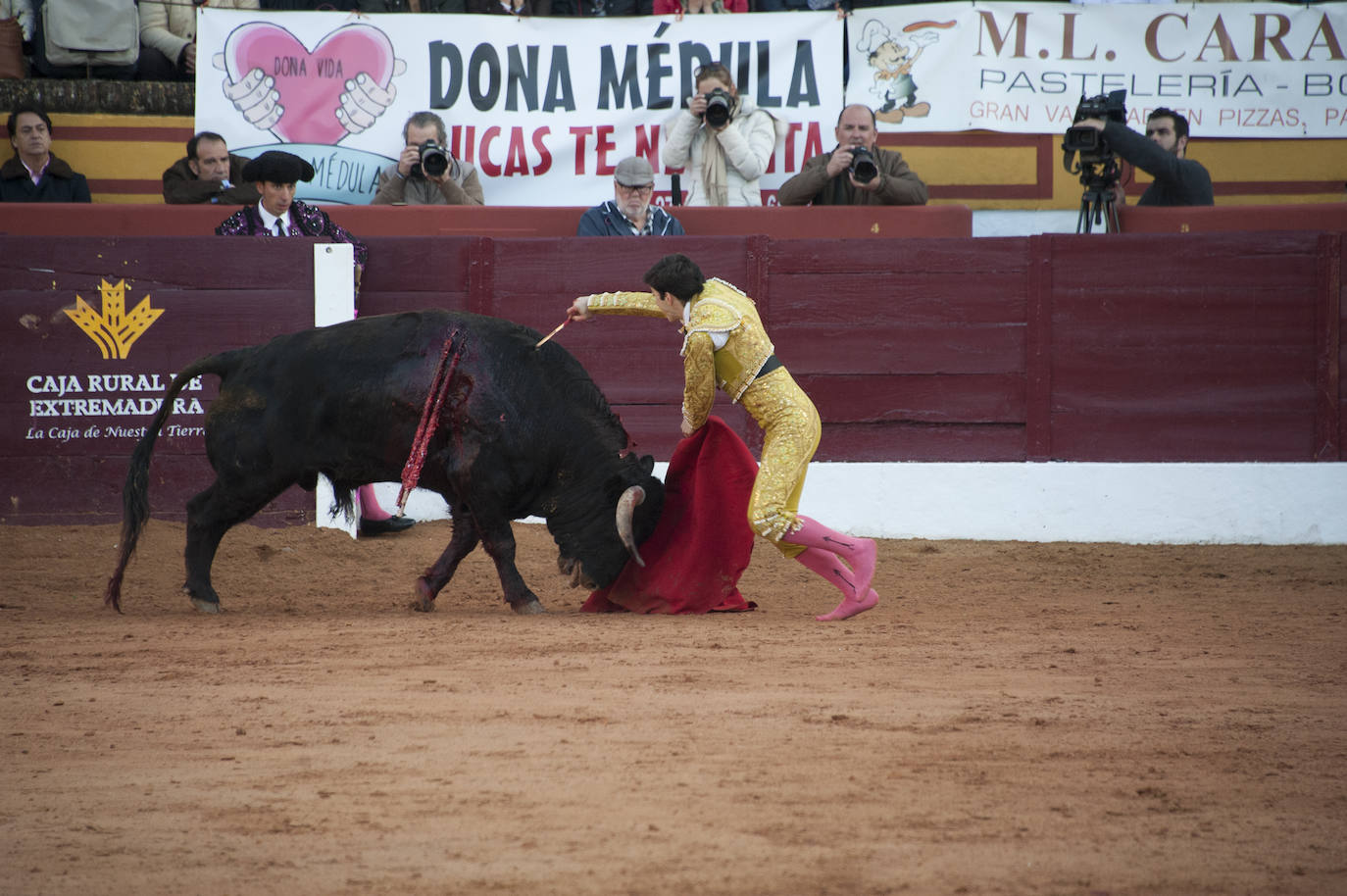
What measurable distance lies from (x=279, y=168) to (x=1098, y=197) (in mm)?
3978

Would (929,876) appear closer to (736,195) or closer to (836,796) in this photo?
(836,796)

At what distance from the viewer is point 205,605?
507cm

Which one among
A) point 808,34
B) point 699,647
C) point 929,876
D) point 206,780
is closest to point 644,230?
point 808,34

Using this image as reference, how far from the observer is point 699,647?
165 inches

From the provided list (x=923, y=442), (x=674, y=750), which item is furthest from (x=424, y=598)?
(x=923, y=442)

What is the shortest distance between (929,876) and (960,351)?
A: 16.5 feet

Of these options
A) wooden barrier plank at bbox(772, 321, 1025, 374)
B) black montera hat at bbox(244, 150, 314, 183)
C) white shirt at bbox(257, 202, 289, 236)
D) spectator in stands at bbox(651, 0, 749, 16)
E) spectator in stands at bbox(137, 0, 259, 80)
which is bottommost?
wooden barrier plank at bbox(772, 321, 1025, 374)

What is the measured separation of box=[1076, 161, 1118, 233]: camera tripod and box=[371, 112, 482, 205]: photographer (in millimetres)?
3158

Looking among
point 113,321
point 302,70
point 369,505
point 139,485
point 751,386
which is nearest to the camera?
point 751,386

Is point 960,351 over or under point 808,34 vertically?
under

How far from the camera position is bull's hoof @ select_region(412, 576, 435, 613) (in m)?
5.11

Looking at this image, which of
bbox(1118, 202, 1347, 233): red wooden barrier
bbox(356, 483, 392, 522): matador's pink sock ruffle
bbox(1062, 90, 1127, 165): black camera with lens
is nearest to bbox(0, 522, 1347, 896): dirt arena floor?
bbox(356, 483, 392, 522): matador's pink sock ruffle

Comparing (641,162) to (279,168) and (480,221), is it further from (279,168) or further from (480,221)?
(279,168)

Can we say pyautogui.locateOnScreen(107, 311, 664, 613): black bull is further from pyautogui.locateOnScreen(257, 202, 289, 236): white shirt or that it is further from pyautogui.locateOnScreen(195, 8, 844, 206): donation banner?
pyautogui.locateOnScreen(195, 8, 844, 206): donation banner
